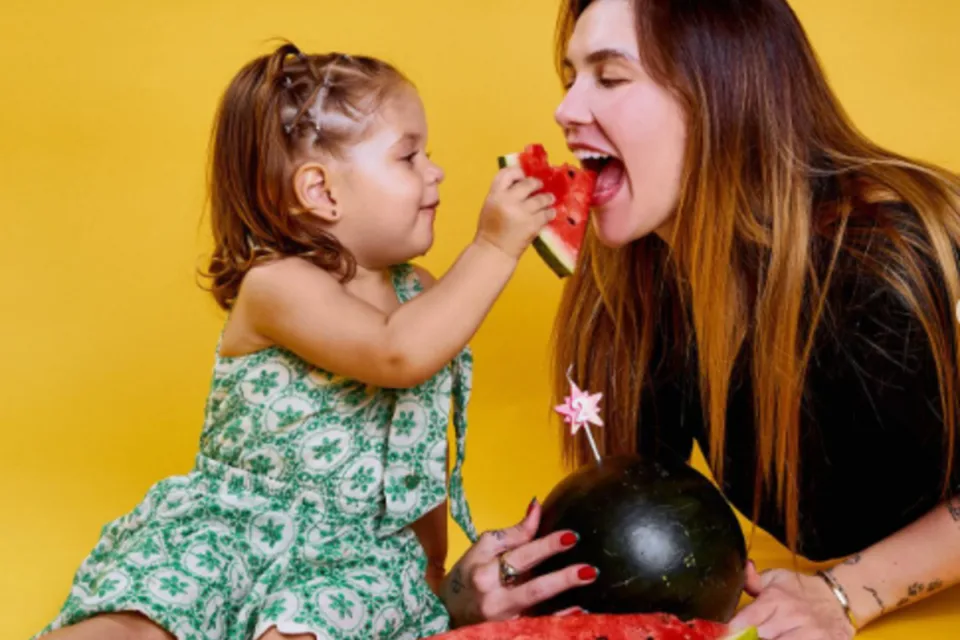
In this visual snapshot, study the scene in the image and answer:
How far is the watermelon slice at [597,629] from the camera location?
2.98 metres

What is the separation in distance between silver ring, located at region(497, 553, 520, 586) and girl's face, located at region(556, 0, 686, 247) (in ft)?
2.91

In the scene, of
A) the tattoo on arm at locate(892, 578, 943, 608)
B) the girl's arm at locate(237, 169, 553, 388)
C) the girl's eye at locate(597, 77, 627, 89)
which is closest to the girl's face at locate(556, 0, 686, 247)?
the girl's eye at locate(597, 77, 627, 89)

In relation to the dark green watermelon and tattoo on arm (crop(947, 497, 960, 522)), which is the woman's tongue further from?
tattoo on arm (crop(947, 497, 960, 522))

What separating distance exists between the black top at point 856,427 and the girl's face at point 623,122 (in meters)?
0.46

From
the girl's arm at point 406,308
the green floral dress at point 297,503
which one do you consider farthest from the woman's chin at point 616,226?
the green floral dress at point 297,503

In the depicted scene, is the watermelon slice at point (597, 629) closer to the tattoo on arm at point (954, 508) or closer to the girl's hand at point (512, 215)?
the tattoo on arm at point (954, 508)

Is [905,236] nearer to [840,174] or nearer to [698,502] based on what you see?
[840,174]

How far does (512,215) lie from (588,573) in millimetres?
822

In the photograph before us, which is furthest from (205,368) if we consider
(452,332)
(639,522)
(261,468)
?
(639,522)

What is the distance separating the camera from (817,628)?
3.29m

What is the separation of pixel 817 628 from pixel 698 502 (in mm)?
434

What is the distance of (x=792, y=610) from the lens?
3.30m

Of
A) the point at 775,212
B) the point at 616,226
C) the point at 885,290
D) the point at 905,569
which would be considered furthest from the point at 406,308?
the point at 905,569

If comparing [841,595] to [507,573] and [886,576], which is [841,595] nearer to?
[886,576]
